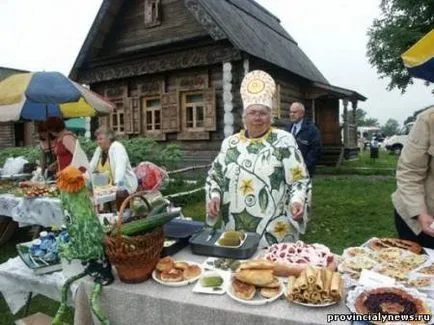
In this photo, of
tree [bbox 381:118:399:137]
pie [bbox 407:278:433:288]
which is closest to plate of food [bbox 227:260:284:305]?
pie [bbox 407:278:433:288]

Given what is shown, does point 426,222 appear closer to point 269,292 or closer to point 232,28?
point 269,292

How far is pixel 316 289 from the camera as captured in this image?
5.01 feet

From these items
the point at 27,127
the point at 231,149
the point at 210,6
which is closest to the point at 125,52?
the point at 210,6

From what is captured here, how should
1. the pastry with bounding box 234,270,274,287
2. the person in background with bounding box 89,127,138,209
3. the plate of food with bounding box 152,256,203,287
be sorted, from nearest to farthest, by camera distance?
the pastry with bounding box 234,270,274,287
the plate of food with bounding box 152,256,203,287
the person in background with bounding box 89,127,138,209

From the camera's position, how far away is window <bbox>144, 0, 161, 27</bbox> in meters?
12.0

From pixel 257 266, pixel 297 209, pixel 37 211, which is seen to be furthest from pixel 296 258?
pixel 37 211

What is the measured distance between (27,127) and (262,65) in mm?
17935

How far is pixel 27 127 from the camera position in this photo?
23.9 m

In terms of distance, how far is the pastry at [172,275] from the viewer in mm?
1756

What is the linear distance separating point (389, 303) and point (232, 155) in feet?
4.23

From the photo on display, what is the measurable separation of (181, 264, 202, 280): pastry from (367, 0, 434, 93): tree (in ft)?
54.3

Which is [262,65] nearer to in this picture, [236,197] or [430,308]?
[236,197]

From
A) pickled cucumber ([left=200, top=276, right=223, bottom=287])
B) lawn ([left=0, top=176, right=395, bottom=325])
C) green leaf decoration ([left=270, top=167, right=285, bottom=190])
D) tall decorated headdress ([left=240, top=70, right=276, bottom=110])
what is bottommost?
lawn ([left=0, top=176, right=395, bottom=325])

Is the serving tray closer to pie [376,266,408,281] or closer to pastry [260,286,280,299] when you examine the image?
pastry [260,286,280,299]
